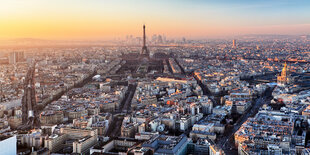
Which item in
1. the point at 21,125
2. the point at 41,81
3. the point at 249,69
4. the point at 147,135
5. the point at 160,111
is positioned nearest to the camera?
the point at 147,135

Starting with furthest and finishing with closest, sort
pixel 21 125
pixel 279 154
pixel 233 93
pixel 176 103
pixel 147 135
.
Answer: pixel 233 93 → pixel 176 103 → pixel 21 125 → pixel 147 135 → pixel 279 154

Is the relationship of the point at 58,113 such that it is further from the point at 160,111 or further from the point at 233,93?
the point at 233,93

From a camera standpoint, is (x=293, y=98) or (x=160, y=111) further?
(x=293, y=98)

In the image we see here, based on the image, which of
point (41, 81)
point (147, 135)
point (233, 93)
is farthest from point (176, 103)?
point (41, 81)

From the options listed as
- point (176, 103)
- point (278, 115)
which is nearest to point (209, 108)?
point (176, 103)

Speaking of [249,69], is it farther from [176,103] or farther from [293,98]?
[176,103]

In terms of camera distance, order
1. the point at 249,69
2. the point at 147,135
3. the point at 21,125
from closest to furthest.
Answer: the point at 147,135 → the point at 21,125 → the point at 249,69

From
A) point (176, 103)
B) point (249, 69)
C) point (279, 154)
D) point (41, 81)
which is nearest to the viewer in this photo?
point (279, 154)

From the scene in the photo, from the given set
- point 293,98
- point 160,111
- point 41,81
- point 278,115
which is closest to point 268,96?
point 293,98

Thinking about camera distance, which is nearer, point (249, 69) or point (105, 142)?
point (105, 142)
